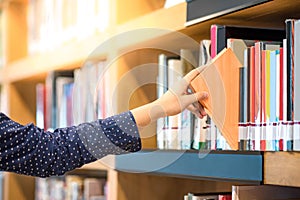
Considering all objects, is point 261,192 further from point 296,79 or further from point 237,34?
point 237,34

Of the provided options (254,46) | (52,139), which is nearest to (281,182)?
(254,46)

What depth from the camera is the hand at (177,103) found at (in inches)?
56.6

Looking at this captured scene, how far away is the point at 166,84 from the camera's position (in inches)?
72.5

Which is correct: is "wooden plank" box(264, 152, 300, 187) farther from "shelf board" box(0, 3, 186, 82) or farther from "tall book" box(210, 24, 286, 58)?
"shelf board" box(0, 3, 186, 82)

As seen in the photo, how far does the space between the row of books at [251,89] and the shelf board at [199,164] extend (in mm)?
41

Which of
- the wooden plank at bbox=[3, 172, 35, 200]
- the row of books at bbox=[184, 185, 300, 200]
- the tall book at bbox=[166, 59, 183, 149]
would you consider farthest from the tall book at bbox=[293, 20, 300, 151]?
the wooden plank at bbox=[3, 172, 35, 200]

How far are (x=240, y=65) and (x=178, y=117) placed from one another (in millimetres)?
372

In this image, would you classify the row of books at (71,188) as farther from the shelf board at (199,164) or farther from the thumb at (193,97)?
the thumb at (193,97)

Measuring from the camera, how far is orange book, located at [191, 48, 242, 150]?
4.70 ft

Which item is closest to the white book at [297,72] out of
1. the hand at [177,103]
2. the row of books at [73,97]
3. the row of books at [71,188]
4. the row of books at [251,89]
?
the row of books at [251,89]

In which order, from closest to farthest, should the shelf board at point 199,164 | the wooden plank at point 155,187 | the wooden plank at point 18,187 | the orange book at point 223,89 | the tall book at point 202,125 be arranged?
the shelf board at point 199,164
the orange book at point 223,89
the tall book at point 202,125
the wooden plank at point 155,187
the wooden plank at point 18,187

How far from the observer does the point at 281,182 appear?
49.0 inches

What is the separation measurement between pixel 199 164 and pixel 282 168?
0.29 metres

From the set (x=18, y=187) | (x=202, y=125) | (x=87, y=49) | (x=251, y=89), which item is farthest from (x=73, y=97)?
(x=251, y=89)
